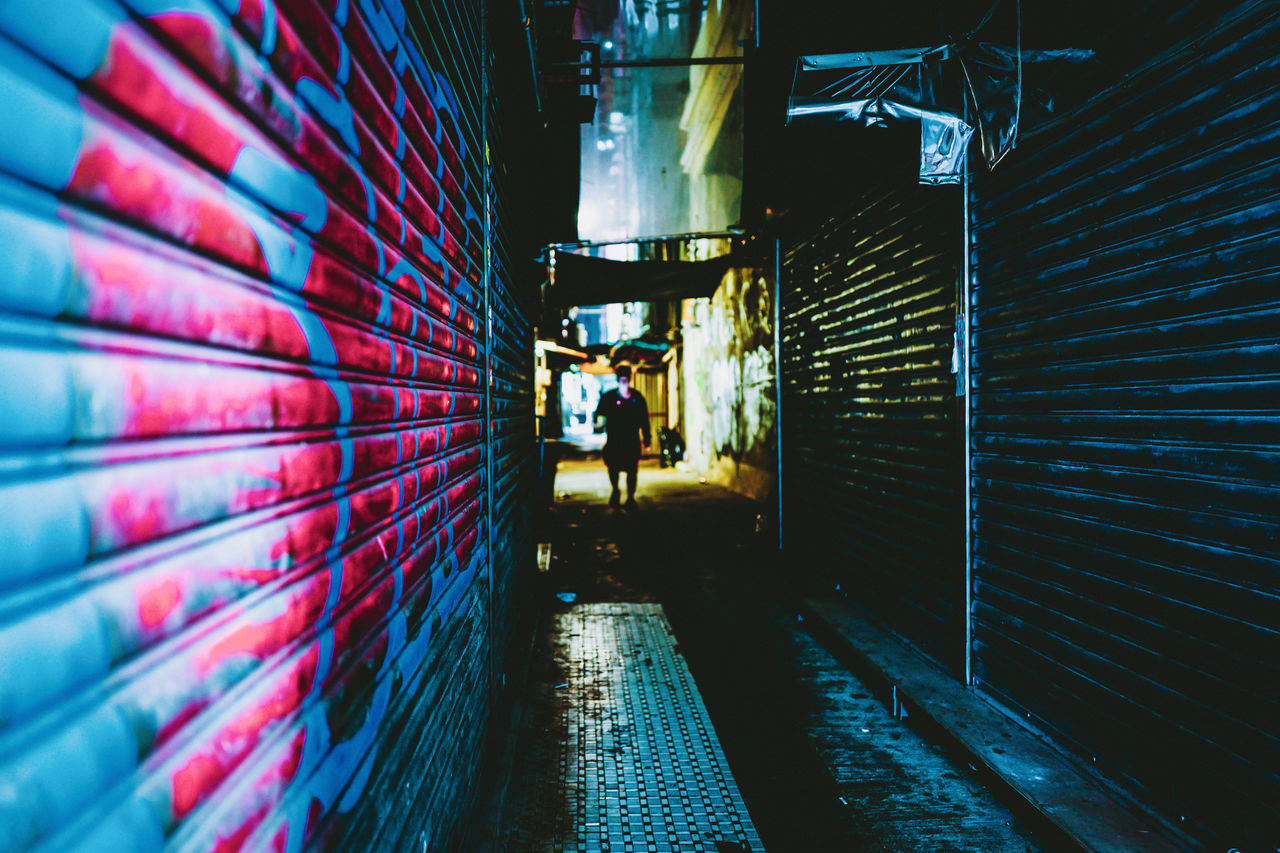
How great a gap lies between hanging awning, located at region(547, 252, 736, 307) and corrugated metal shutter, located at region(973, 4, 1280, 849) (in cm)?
546

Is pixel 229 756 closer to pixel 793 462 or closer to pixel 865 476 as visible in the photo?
pixel 865 476

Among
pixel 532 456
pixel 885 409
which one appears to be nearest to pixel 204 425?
pixel 885 409

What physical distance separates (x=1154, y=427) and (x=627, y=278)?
721 cm

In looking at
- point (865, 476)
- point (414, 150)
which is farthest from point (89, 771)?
point (865, 476)

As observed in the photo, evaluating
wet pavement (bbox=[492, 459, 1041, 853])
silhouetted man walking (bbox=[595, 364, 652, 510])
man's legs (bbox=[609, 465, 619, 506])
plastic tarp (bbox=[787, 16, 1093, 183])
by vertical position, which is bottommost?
wet pavement (bbox=[492, 459, 1041, 853])

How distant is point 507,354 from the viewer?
4.22m

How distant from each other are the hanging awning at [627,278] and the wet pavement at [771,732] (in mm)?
3917

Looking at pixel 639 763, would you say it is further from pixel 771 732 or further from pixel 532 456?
pixel 532 456

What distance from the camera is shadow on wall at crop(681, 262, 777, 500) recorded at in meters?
10.8

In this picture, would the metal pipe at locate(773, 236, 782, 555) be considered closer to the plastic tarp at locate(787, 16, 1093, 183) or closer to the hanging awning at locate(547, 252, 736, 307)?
the hanging awning at locate(547, 252, 736, 307)

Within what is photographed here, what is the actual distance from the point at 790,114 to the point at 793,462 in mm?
4198

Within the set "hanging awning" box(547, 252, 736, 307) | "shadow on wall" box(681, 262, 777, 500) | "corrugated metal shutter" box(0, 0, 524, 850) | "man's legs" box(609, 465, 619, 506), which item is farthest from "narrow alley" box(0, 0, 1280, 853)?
"man's legs" box(609, 465, 619, 506)

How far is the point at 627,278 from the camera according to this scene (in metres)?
9.34

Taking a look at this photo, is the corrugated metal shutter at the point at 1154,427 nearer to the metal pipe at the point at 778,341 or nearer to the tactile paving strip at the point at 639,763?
the tactile paving strip at the point at 639,763
